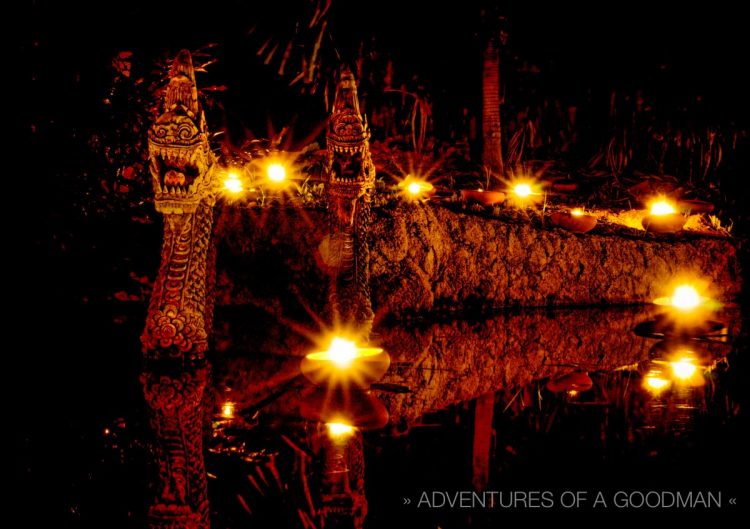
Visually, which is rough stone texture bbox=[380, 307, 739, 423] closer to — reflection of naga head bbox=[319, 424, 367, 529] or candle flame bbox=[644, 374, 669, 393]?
Answer: candle flame bbox=[644, 374, 669, 393]

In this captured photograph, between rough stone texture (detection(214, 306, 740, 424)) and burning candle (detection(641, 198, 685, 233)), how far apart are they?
1.72 metres

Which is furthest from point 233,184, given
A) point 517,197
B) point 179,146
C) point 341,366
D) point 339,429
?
point 339,429

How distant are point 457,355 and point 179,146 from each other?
2.22 metres

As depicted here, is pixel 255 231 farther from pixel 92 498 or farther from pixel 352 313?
pixel 92 498

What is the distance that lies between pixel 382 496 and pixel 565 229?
5.33 meters

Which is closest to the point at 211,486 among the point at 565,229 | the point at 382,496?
the point at 382,496

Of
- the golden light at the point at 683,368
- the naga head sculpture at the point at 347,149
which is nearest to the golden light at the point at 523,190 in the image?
the golden light at the point at 683,368

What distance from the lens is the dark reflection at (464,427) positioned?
2256mm

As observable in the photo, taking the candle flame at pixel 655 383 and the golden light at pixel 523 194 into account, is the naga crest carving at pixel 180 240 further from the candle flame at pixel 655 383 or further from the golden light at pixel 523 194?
the golden light at pixel 523 194

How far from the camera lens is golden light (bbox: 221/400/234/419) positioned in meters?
3.09

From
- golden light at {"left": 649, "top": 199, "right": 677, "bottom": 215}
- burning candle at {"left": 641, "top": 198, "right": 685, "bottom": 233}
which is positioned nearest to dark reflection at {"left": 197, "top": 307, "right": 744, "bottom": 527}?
burning candle at {"left": 641, "top": 198, "right": 685, "bottom": 233}

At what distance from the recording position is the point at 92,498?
2.21 m

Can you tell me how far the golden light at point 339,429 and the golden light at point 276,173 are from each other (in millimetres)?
3853

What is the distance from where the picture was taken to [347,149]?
4000mm
